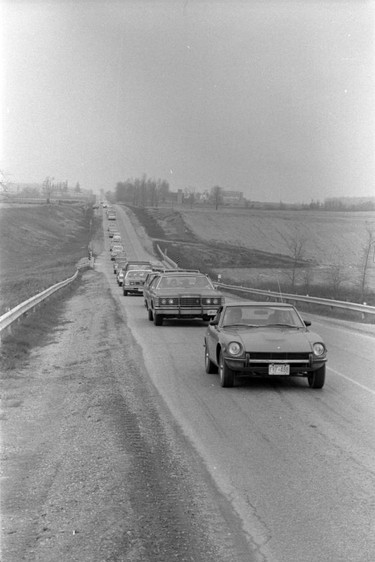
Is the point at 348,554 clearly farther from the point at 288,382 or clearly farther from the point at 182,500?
the point at 288,382

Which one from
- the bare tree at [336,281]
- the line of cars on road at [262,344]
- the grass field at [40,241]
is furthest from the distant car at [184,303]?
the grass field at [40,241]

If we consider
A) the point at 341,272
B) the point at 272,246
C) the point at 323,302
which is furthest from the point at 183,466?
the point at 272,246

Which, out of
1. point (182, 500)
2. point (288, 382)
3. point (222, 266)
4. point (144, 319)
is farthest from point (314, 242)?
point (182, 500)

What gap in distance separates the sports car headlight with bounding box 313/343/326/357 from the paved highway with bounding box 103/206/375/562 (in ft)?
1.89

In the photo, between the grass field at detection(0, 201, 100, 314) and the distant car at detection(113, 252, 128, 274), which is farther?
the grass field at detection(0, 201, 100, 314)

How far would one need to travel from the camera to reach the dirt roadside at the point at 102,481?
15.8 ft

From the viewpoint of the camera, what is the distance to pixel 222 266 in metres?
80.6

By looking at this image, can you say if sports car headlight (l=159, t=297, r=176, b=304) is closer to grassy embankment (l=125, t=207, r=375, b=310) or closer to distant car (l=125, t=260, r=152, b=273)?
grassy embankment (l=125, t=207, r=375, b=310)

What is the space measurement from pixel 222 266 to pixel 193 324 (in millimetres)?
58252

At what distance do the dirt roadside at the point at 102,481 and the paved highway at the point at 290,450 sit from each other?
0.80ft

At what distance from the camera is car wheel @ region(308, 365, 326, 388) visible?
35.8ft

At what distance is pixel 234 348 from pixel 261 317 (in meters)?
1.48

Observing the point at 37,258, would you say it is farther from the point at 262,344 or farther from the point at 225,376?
the point at 262,344

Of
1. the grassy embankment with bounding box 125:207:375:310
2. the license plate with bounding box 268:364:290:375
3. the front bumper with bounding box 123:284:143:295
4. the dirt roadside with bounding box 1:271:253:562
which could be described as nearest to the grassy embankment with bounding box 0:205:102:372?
the front bumper with bounding box 123:284:143:295
